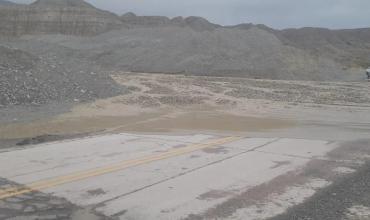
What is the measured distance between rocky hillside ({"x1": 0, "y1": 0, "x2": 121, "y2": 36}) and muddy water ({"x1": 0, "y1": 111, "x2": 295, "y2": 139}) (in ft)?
216

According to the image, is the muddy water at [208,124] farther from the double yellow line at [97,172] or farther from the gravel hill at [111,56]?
the gravel hill at [111,56]

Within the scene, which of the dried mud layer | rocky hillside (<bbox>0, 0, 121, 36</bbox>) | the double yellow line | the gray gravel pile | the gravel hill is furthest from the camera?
rocky hillside (<bbox>0, 0, 121, 36</bbox>)

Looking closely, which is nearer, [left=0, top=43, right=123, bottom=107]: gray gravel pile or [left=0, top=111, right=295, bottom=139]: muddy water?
[left=0, top=111, right=295, bottom=139]: muddy water

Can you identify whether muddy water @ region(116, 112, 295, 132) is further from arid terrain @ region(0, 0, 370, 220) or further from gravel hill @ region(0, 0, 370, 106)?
gravel hill @ region(0, 0, 370, 106)

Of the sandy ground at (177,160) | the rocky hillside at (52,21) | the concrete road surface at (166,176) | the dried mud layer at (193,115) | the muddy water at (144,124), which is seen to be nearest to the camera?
the concrete road surface at (166,176)

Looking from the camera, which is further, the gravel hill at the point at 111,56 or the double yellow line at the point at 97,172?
the gravel hill at the point at 111,56

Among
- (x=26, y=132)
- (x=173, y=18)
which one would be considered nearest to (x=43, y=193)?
(x=26, y=132)

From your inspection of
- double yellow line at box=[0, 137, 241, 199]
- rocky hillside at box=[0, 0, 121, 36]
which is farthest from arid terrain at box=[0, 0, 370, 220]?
rocky hillside at box=[0, 0, 121, 36]

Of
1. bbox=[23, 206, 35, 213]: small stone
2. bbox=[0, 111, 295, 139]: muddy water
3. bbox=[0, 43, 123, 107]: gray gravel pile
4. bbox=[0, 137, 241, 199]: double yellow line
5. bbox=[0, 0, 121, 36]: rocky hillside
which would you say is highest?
bbox=[0, 0, 121, 36]: rocky hillside

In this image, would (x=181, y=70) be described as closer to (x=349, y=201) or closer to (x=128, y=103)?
(x=128, y=103)

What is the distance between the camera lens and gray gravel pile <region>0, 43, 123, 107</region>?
1702 centimetres

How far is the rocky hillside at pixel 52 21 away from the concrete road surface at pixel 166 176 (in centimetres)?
7168

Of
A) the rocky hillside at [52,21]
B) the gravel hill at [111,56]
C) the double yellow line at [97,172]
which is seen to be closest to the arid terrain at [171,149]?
the double yellow line at [97,172]

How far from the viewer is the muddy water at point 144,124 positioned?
1327 centimetres
